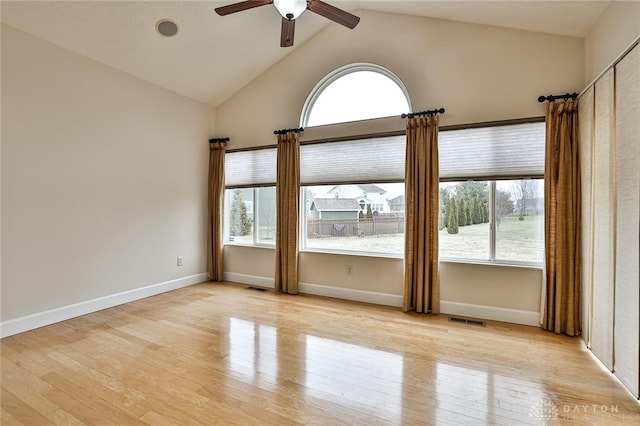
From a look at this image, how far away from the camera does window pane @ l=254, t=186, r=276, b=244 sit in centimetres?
511

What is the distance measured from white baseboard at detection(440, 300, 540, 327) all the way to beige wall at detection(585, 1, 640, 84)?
252cm

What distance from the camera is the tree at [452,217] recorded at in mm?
3865

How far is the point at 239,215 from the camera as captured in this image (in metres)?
5.49

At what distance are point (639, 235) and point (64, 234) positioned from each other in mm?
5275

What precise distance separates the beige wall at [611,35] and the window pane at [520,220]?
3.93ft

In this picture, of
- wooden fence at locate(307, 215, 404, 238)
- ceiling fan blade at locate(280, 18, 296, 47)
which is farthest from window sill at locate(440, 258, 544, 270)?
ceiling fan blade at locate(280, 18, 296, 47)

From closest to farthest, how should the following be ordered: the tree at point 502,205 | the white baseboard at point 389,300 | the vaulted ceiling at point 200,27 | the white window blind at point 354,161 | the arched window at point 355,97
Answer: the vaulted ceiling at point 200,27
the white baseboard at point 389,300
the tree at point 502,205
the white window blind at point 354,161
the arched window at point 355,97

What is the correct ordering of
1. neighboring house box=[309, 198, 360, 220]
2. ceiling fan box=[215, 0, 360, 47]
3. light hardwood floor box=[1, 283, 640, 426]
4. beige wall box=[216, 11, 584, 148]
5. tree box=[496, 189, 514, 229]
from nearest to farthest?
light hardwood floor box=[1, 283, 640, 426], ceiling fan box=[215, 0, 360, 47], beige wall box=[216, 11, 584, 148], tree box=[496, 189, 514, 229], neighboring house box=[309, 198, 360, 220]

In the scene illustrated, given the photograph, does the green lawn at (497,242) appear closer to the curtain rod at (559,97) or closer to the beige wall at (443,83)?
the beige wall at (443,83)

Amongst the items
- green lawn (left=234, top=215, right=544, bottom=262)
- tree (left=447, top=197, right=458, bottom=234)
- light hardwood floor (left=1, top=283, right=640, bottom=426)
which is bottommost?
light hardwood floor (left=1, top=283, right=640, bottom=426)

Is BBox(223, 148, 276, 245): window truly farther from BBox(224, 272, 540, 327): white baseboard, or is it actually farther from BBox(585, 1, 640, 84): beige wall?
BBox(585, 1, 640, 84): beige wall

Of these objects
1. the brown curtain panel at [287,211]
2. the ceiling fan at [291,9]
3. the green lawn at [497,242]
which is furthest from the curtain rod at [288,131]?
the green lawn at [497,242]

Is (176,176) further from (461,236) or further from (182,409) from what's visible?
(461,236)

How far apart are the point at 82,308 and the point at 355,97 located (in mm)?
4416
